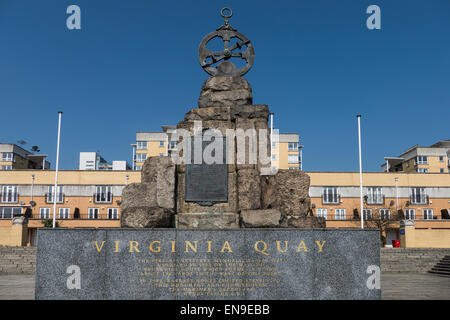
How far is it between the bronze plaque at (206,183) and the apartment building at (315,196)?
39.6m

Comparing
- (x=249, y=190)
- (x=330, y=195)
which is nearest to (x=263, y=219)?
(x=249, y=190)

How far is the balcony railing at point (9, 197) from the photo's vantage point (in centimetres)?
4869

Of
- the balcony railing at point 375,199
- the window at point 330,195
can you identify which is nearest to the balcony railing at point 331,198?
the window at point 330,195

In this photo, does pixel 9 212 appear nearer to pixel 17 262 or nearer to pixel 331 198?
pixel 17 262

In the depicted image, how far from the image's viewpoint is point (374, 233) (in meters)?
7.86

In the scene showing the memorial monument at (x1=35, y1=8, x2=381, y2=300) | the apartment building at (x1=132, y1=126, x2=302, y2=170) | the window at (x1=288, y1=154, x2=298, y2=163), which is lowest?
the memorial monument at (x1=35, y1=8, x2=381, y2=300)

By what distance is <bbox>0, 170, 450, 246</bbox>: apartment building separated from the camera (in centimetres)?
4856

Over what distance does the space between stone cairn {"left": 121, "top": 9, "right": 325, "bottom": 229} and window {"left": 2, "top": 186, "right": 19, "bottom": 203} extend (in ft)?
146

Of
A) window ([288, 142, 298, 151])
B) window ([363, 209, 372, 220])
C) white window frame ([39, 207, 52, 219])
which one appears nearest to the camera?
window ([363, 209, 372, 220])

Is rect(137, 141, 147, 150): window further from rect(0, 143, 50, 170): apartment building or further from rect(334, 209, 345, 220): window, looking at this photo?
rect(334, 209, 345, 220): window

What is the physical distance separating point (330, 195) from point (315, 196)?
1.80 metres

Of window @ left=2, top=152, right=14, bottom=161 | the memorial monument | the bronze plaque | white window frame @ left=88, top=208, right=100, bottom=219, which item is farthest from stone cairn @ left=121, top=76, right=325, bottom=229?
window @ left=2, top=152, right=14, bottom=161

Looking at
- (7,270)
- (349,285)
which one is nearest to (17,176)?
(7,270)
